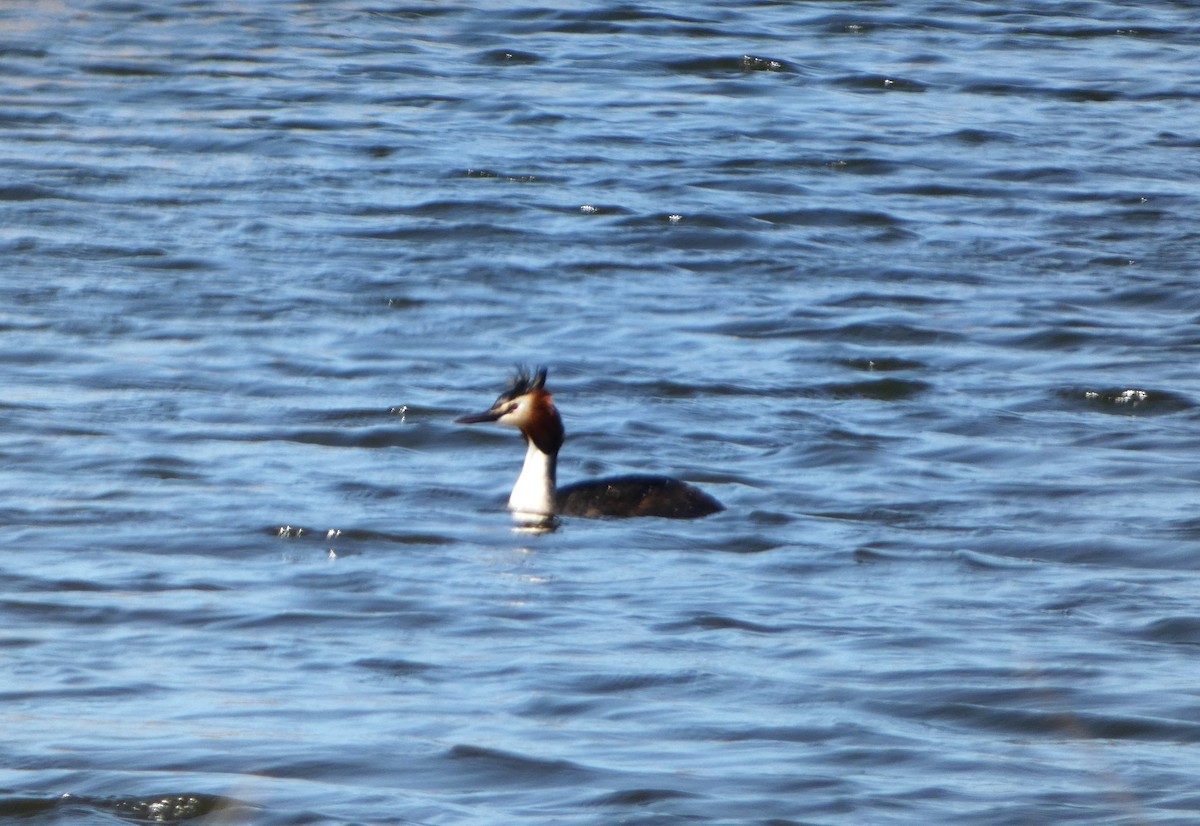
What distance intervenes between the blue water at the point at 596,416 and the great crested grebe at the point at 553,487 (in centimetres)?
18

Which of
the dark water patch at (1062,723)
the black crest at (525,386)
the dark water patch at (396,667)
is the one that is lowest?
the dark water patch at (1062,723)

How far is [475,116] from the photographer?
21094 mm

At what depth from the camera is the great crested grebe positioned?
10.6 meters

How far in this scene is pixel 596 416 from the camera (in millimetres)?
12758

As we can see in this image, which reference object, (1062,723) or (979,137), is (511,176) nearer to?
(979,137)

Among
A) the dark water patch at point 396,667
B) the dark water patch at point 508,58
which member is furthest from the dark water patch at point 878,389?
the dark water patch at point 508,58

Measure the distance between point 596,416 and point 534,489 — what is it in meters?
1.87

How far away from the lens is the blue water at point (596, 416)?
7078mm

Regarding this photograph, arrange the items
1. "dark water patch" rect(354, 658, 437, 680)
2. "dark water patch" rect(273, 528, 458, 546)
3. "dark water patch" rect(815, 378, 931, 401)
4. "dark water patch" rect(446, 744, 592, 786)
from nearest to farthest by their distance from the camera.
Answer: "dark water patch" rect(446, 744, 592, 786)
"dark water patch" rect(354, 658, 437, 680)
"dark water patch" rect(273, 528, 458, 546)
"dark water patch" rect(815, 378, 931, 401)

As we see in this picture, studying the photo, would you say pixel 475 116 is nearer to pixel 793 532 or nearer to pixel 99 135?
pixel 99 135

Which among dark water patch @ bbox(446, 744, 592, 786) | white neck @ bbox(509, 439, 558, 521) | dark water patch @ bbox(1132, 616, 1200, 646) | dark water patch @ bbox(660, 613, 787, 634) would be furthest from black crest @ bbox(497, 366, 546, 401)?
dark water patch @ bbox(446, 744, 592, 786)

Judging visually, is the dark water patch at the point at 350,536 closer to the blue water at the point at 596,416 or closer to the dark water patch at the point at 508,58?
the blue water at the point at 596,416

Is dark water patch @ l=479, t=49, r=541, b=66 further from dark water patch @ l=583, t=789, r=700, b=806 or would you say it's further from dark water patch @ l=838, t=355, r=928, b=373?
dark water patch @ l=583, t=789, r=700, b=806

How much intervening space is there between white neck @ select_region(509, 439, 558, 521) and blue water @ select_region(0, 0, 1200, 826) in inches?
11.8
